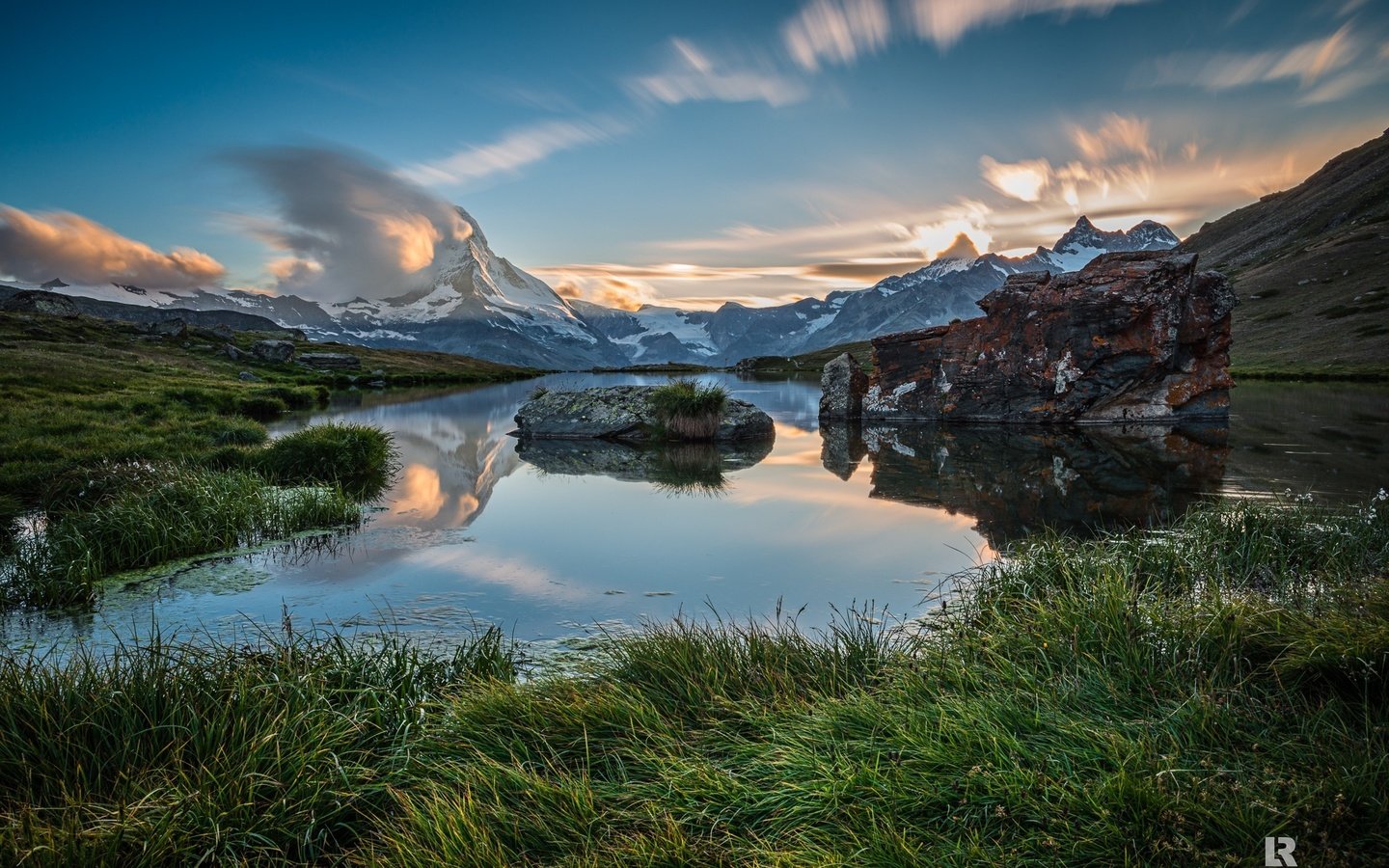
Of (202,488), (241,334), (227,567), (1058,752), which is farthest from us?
(241,334)

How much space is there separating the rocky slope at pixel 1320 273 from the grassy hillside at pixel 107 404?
83.1m

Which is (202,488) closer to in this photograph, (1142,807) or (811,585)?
(811,585)

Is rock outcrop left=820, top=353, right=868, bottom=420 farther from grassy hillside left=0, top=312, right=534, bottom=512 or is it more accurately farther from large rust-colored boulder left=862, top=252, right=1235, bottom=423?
grassy hillside left=0, top=312, right=534, bottom=512

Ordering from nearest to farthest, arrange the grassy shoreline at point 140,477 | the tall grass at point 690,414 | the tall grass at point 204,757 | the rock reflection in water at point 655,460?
1. the tall grass at point 204,757
2. the grassy shoreline at point 140,477
3. the rock reflection in water at point 655,460
4. the tall grass at point 690,414

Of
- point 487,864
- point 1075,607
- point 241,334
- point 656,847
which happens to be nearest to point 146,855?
point 487,864

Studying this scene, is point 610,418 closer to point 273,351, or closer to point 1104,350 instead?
point 1104,350

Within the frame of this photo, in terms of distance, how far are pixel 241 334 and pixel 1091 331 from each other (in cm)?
11658

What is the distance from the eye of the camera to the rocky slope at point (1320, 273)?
73750 millimetres

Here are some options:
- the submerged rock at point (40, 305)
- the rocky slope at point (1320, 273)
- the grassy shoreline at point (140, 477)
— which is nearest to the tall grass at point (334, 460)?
the grassy shoreline at point (140, 477)

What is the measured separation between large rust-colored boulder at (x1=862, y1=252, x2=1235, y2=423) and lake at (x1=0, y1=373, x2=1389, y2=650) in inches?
202

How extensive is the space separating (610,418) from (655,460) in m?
7.28

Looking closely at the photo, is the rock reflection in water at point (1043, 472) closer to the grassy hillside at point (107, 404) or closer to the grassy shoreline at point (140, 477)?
the grassy shoreline at point (140, 477)

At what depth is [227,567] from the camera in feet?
34.0

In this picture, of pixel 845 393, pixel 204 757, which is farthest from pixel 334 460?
pixel 845 393
